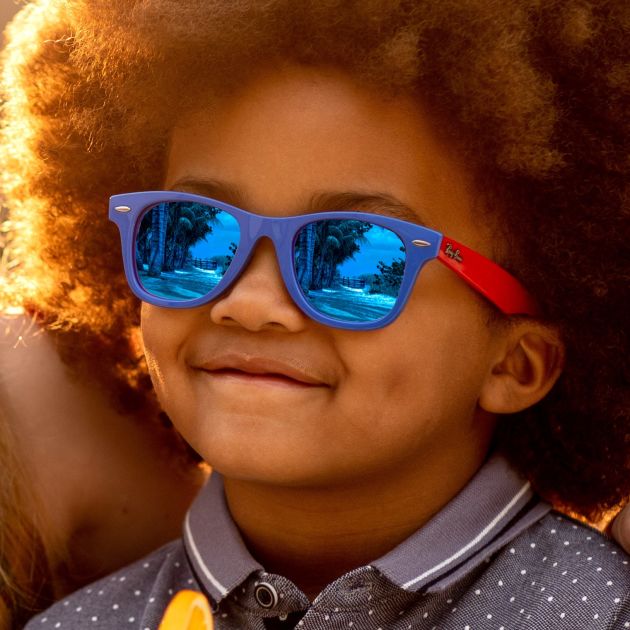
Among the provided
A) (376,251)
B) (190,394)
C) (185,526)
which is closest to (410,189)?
(376,251)

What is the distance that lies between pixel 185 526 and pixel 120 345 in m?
0.43

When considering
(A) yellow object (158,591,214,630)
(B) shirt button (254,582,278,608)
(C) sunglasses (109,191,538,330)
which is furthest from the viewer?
(B) shirt button (254,582,278,608)

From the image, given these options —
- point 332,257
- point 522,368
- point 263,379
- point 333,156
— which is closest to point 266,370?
point 263,379

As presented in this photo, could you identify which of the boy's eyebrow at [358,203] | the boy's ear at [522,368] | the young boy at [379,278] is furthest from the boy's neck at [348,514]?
the boy's eyebrow at [358,203]

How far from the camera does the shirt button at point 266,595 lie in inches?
61.4

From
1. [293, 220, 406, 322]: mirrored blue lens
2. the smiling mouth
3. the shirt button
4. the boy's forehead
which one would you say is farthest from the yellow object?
the boy's forehead

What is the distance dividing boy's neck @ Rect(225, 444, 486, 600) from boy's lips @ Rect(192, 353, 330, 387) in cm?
19

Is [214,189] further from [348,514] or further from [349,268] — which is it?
[348,514]

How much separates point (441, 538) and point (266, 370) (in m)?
0.35

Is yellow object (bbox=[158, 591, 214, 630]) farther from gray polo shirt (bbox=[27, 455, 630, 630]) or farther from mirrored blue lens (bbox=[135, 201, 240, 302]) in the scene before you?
mirrored blue lens (bbox=[135, 201, 240, 302])

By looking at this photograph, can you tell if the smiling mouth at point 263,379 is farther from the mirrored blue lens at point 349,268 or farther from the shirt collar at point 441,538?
the shirt collar at point 441,538

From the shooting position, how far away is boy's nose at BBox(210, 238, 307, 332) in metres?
1.45

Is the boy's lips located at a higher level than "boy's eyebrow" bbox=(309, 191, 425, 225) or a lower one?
lower

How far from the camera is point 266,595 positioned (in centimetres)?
157
